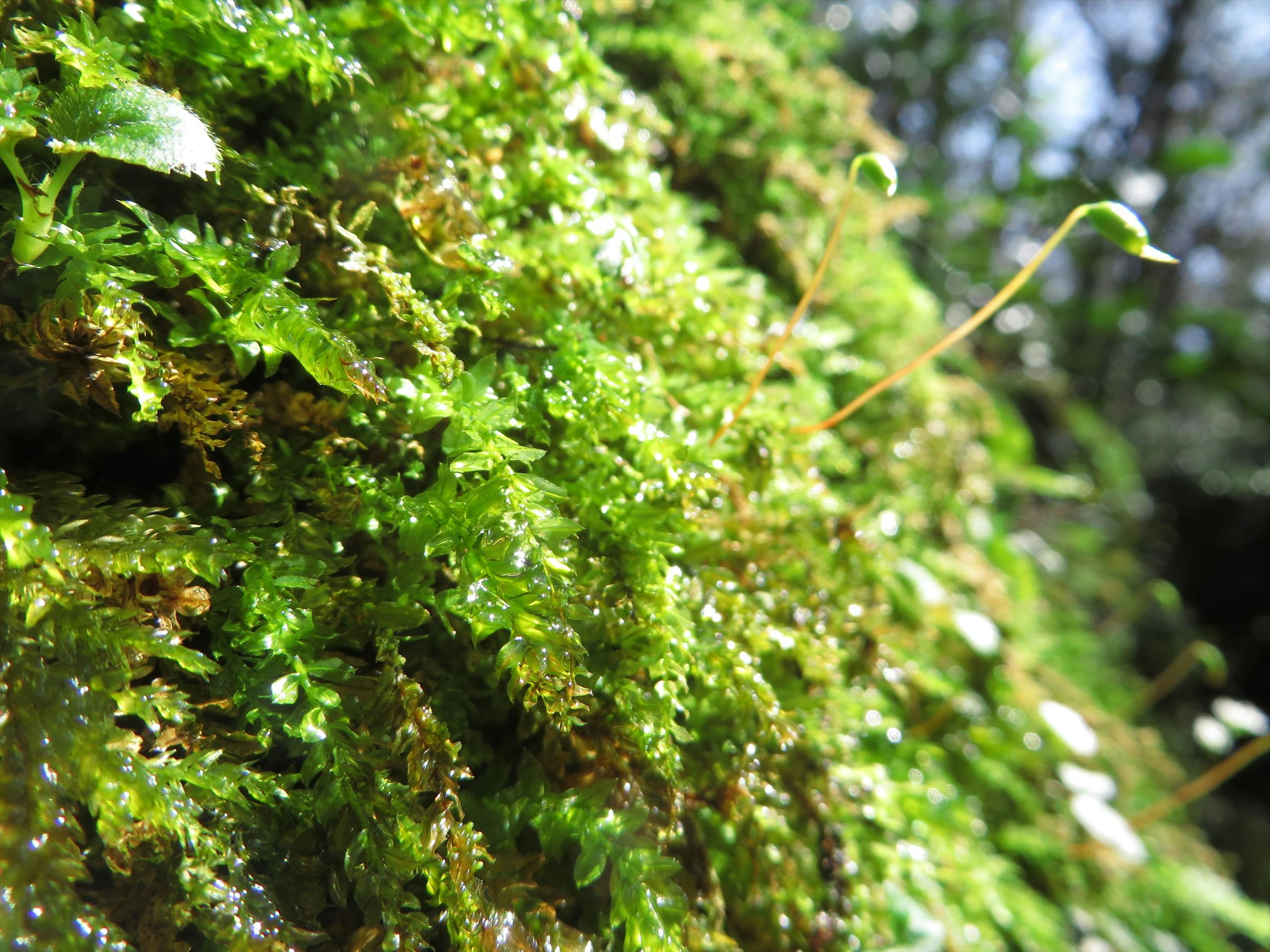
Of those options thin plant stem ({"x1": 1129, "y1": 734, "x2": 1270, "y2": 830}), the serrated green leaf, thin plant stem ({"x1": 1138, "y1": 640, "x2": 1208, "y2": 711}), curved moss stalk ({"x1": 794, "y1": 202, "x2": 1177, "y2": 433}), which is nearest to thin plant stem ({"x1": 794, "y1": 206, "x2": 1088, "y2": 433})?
curved moss stalk ({"x1": 794, "y1": 202, "x2": 1177, "y2": 433})

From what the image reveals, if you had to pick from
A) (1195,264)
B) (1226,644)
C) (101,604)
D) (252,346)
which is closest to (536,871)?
(101,604)

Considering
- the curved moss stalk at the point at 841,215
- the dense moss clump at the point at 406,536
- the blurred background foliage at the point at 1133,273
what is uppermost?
the blurred background foliage at the point at 1133,273

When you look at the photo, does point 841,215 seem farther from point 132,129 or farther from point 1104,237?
point 132,129

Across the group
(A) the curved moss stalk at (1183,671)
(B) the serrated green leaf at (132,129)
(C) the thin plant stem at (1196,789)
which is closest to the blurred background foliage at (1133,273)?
(A) the curved moss stalk at (1183,671)

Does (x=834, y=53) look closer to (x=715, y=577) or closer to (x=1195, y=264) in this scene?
(x=1195, y=264)

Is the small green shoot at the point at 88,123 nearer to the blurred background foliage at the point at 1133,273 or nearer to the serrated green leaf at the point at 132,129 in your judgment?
the serrated green leaf at the point at 132,129

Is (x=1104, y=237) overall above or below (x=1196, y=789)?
above

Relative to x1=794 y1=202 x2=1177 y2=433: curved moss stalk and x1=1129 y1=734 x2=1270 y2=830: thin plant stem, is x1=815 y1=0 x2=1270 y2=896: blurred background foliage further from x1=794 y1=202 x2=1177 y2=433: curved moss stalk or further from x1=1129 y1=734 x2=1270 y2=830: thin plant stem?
x1=794 y1=202 x2=1177 y2=433: curved moss stalk

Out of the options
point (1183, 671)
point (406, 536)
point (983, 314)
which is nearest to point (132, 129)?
point (406, 536)
